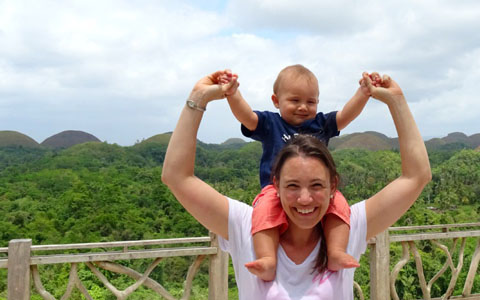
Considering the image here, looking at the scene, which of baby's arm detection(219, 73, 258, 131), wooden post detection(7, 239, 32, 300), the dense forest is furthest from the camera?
the dense forest

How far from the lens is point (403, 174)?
0.86 meters

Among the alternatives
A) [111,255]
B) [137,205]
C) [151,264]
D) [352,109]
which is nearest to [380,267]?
[151,264]

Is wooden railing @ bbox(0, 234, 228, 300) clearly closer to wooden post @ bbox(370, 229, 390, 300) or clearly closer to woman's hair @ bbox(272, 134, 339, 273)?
wooden post @ bbox(370, 229, 390, 300)

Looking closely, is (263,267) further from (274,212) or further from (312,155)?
(312,155)

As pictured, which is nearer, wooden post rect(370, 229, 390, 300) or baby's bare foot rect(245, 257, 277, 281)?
baby's bare foot rect(245, 257, 277, 281)

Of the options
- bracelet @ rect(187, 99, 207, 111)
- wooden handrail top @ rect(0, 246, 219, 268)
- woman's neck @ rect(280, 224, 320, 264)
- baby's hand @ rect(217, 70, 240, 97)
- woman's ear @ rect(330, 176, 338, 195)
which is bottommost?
wooden handrail top @ rect(0, 246, 219, 268)

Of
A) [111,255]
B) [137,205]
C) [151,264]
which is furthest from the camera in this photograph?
[137,205]

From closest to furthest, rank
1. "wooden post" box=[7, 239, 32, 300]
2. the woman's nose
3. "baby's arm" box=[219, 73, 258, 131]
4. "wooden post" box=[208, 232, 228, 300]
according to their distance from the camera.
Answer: the woman's nose
"baby's arm" box=[219, 73, 258, 131]
"wooden post" box=[7, 239, 32, 300]
"wooden post" box=[208, 232, 228, 300]

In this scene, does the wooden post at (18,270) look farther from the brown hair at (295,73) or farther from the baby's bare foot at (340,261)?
the baby's bare foot at (340,261)

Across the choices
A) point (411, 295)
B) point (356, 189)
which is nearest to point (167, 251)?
point (411, 295)

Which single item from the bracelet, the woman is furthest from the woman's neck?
the bracelet

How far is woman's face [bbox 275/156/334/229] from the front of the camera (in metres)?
0.80

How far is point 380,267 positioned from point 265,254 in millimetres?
1979

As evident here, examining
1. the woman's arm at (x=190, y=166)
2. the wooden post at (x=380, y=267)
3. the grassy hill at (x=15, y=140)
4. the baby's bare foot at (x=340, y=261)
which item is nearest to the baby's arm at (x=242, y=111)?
the woman's arm at (x=190, y=166)
